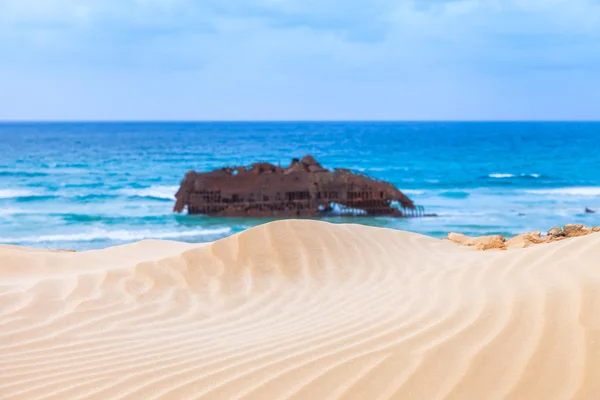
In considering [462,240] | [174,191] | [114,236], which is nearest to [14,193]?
[174,191]

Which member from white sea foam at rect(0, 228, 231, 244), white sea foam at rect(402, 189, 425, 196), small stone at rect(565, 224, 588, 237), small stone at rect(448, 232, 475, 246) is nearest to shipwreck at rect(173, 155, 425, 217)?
white sea foam at rect(0, 228, 231, 244)

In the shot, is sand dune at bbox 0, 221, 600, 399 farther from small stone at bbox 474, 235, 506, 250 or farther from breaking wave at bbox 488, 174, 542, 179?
breaking wave at bbox 488, 174, 542, 179

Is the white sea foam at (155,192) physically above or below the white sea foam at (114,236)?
above

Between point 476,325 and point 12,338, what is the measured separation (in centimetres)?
264

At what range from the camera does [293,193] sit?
16.9 m

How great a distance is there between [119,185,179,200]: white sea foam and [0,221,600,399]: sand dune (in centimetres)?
1706

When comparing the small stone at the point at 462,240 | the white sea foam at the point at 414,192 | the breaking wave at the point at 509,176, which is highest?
the small stone at the point at 462,240

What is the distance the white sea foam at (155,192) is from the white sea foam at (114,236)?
647cm

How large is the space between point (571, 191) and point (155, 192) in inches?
604

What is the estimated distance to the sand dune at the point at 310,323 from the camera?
302cm

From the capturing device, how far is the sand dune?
3.02 metres

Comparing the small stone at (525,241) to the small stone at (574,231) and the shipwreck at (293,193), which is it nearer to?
the small stone at (574,231)

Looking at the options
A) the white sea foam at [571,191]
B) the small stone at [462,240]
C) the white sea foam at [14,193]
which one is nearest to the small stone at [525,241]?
the small stone at [462,240]

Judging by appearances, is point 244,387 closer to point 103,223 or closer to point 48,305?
point 48,305
